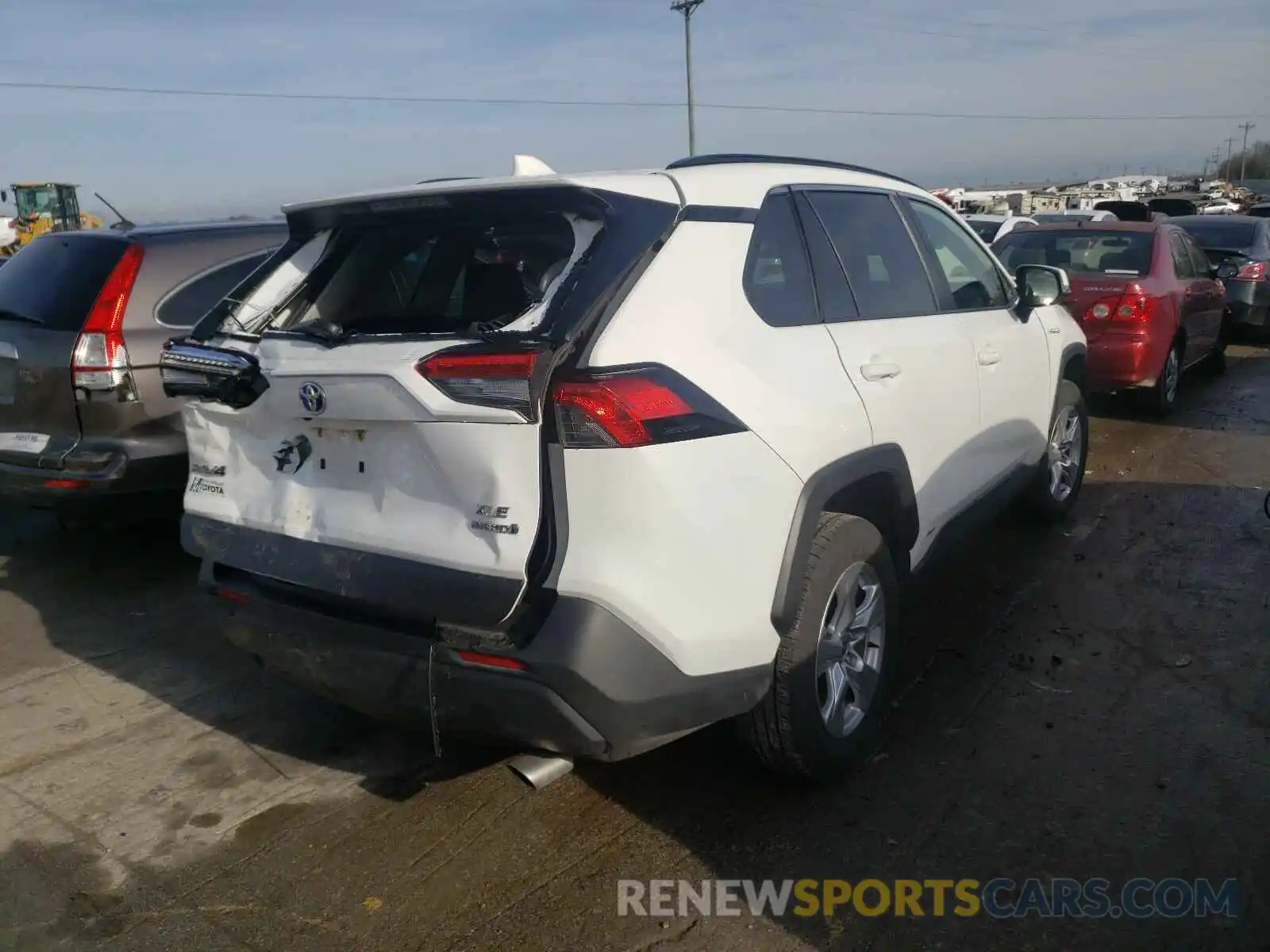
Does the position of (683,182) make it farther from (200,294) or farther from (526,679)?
(200,294)

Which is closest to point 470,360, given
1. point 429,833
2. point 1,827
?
point 429,833

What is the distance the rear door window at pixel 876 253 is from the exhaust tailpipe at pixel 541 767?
180cm

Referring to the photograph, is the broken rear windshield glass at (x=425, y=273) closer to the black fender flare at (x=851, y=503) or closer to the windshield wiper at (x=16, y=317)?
the black fender flare at (x=851, y=503)

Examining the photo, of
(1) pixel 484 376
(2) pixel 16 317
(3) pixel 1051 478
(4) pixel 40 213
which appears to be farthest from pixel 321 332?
(4) pixel 40 213

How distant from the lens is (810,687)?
10.1 feet

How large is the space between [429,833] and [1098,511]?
465cm

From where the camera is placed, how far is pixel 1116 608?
15.6ft

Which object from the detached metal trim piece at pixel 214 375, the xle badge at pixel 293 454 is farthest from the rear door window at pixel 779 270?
the detached metal trim piece at pixel 214 375

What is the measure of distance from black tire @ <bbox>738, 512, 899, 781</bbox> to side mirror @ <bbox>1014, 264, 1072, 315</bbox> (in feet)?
7.40

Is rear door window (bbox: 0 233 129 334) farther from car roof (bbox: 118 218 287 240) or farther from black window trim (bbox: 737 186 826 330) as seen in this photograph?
black window trim (bbox: 737 186 826 330)

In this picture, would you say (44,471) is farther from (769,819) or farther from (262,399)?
(769,819)

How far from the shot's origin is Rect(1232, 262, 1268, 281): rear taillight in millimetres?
11875

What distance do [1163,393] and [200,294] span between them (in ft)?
24.0

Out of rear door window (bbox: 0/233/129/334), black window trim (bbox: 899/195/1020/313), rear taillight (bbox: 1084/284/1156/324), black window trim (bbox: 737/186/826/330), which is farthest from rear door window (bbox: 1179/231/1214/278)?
rear door window (bbox: 0/233/129/334)
